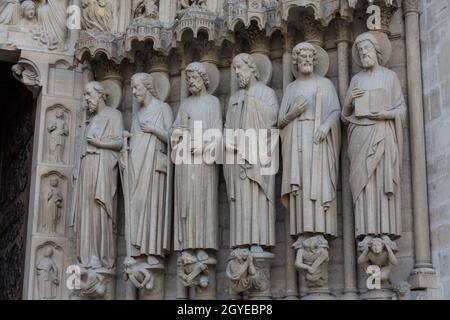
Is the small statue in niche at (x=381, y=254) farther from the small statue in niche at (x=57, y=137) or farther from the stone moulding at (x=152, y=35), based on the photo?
the small statue in niche at (x=57, y=137)

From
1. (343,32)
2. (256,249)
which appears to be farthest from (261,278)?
(343,32)

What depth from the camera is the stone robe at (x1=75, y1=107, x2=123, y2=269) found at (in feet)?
29.2

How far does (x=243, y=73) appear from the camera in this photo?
8656 mm

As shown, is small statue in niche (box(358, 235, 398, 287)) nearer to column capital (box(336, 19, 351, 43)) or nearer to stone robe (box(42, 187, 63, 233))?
column capital (box(336, 19, 351, 43))

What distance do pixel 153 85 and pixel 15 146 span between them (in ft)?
7.43

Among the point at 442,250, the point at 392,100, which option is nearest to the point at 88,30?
the point at 392,100

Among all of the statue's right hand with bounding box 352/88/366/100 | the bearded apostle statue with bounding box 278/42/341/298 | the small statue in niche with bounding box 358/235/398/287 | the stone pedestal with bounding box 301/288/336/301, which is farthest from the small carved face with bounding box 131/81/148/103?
the small statue in niche with bounding box 358/235/398/287

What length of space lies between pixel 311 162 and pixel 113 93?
7.69ft

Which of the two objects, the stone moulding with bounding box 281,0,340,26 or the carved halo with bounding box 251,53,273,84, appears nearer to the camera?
the stone moulding with bounding box 281,0,340,26

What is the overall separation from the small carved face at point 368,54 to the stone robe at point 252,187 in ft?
2.84

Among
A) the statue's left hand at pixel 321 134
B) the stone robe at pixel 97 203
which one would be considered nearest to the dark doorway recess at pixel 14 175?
the stone robe at pixel 97 203

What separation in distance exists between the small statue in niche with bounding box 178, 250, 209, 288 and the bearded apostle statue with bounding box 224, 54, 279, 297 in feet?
0.97

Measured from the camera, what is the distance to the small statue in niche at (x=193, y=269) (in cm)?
841

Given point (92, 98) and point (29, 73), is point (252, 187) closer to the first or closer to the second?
point (92, 98)
